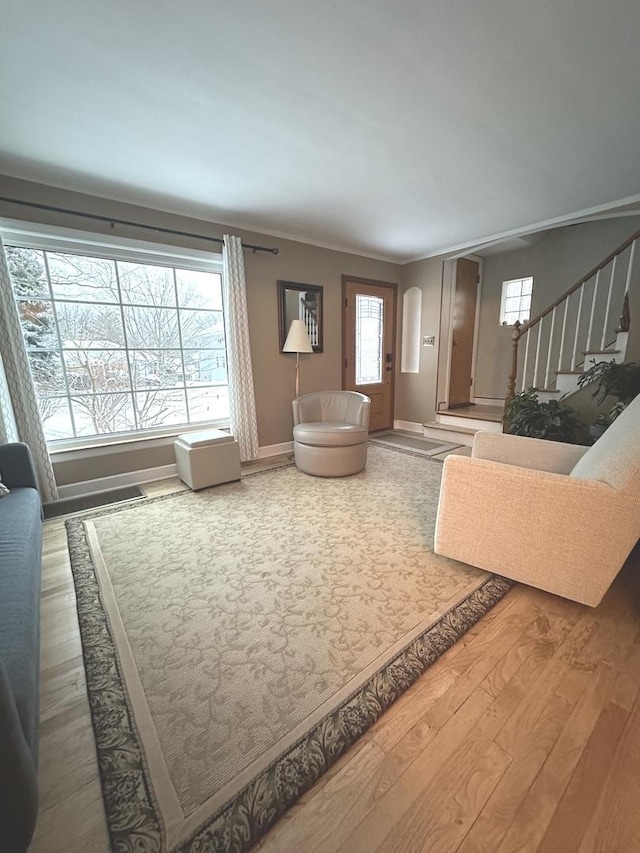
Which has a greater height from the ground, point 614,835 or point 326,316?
point 326,316

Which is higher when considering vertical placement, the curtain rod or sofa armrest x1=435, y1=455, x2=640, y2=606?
the curtain rod

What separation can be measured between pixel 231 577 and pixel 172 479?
180 cm

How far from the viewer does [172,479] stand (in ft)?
10.8

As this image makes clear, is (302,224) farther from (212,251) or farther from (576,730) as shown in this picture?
(576,730)

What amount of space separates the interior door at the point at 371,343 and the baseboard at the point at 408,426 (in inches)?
4.2

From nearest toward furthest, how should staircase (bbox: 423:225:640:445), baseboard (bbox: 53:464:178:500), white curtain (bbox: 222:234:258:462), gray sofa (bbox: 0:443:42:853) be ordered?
gray sofa (bbox: 0:443:42:853), baseboard (bbox: 53:464:178:500), staircase (bbox: 423:225:640:445), white curtain (bbox: 222:234:258:462)

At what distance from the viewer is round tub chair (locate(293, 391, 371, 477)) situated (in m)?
3.18

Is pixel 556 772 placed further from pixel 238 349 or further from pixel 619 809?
pixel 238 349

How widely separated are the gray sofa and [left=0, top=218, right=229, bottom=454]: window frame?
1.19 meters

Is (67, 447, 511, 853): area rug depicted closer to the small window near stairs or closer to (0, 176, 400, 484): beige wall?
(0, 176, 400, 484): beige wall

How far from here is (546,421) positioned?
3.10 m

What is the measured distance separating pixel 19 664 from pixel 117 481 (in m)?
2.43

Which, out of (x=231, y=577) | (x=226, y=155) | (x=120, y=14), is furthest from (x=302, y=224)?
(x=231, y=577)

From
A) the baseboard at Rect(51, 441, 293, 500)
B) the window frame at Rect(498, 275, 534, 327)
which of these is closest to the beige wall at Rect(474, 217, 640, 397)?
the window frame at Rect(498, 275, 534, 327)
